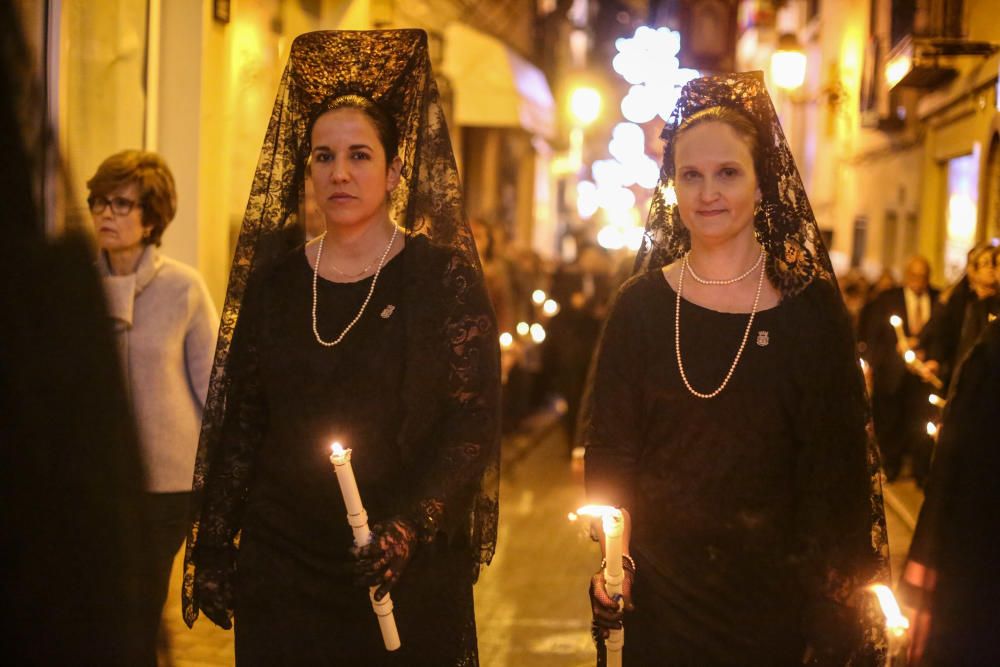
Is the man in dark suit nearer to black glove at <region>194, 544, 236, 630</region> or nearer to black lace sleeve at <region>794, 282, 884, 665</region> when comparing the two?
black lace sleeve at <region>794, 282, 884, 665</region>

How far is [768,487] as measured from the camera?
12.7 feet

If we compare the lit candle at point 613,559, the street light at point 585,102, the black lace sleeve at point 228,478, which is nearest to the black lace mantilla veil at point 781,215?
the lit candle at point 613,559

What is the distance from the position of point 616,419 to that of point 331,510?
842 millimetres

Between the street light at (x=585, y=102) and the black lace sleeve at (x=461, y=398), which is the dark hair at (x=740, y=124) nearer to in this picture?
the black lace sleeve at (x=461, y=398)

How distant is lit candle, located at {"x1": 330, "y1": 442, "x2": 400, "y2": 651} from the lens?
133 inches

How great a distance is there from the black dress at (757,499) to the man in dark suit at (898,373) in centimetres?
870

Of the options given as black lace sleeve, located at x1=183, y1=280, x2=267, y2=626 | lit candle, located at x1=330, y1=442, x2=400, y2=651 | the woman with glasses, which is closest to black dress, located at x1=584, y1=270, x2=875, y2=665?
lit candle, located at x1=330, y1=442, x2=400, y2=651

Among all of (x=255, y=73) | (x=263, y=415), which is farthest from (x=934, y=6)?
(x=263, y=415)

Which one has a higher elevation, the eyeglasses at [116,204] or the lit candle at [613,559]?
the eyeglasses at [116,204]

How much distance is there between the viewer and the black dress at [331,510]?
12.9 ft

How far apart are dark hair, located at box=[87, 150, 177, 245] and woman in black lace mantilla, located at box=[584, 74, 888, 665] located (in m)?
1.91

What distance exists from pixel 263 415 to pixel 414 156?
2.91 feet

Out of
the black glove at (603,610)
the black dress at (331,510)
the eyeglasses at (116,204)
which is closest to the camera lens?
the black glove at (603,610)

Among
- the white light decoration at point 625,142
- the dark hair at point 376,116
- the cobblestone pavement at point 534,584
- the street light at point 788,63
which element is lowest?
the cobblestone pavement at point 534,584
